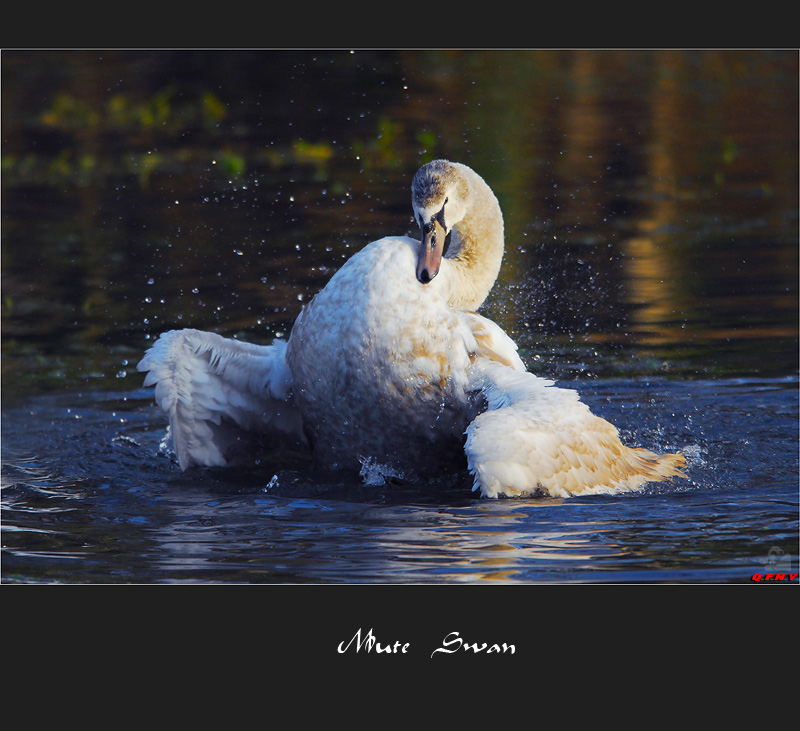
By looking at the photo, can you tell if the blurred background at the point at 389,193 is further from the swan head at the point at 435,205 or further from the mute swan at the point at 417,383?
the swan head at the point at 435,205

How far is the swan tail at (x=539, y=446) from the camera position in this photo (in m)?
5.43

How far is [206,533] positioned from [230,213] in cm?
786

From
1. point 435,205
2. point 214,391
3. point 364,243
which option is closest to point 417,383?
point 435,205

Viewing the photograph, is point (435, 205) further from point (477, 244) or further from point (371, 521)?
point (371, 521)

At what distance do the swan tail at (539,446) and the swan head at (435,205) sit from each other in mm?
607

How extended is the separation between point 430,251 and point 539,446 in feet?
3.86

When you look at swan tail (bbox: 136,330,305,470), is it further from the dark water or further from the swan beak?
the swan beak

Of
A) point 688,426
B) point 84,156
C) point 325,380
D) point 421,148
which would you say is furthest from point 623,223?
point 325,380

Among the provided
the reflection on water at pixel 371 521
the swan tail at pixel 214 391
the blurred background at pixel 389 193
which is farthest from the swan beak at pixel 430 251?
the blurred background at pixel 389 193

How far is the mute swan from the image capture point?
5.73 meters

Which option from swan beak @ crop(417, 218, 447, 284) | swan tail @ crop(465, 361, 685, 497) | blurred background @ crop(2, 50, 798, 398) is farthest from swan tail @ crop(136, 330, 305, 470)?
blurred background @ crop(2, 50, 798, 398)

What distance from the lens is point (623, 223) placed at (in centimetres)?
1249

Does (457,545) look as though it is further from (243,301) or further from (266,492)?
(243,301)

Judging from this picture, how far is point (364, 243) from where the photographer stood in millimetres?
11578
